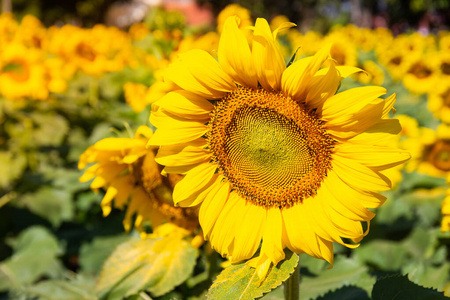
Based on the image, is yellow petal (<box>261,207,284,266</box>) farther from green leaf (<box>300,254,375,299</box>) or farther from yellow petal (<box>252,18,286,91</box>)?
green leaf (<box>300,254,375,299</box>)

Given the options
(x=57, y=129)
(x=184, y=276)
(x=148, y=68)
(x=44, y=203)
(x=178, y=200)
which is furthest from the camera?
(x=57, y=129)

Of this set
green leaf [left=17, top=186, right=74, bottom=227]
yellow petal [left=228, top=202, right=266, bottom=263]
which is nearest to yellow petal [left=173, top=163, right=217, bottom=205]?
yellow petal [left=228, top=202, right=266, bottom=263]

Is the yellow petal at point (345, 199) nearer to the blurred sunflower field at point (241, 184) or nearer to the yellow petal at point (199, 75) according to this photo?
the blurred sunflower field at point (241, 184)

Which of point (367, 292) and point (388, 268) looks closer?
point (367, 292)

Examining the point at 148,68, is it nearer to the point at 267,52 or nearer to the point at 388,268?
the point at 267,52

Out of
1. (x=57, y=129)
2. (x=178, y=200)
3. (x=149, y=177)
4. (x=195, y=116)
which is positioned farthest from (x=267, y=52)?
(x=57, y=129)

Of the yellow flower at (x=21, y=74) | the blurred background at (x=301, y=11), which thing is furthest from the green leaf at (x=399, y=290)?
the blurred background at (x=301, y=11)
